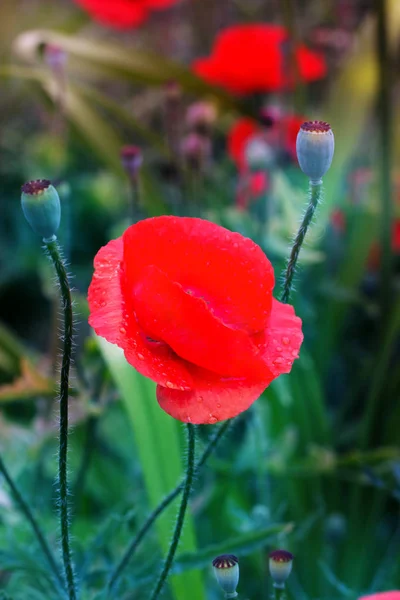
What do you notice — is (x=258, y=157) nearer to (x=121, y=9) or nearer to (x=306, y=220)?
(x=306, y=220)

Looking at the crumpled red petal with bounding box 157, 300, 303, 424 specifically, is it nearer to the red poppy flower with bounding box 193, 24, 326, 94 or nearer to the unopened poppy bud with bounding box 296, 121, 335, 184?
the unopened poppy bud with bounding box 296, 121, 335, 184

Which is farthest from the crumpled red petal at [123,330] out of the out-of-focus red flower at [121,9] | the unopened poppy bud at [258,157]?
the out-of-focus red flower at [121,9]

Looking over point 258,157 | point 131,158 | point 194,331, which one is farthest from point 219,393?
point 258,157

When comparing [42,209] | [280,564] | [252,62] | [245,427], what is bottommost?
[245,427]

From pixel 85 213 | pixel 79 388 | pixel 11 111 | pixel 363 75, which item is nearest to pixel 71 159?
pixel 85 213

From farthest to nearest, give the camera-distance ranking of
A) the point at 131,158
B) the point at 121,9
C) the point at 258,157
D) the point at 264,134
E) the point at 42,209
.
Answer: the point at 121,9
the point at 264,134
the point at 258,157
the point at 131,158
the point at 42,209

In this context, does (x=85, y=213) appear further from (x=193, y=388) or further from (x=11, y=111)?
(x=193, y=388)
